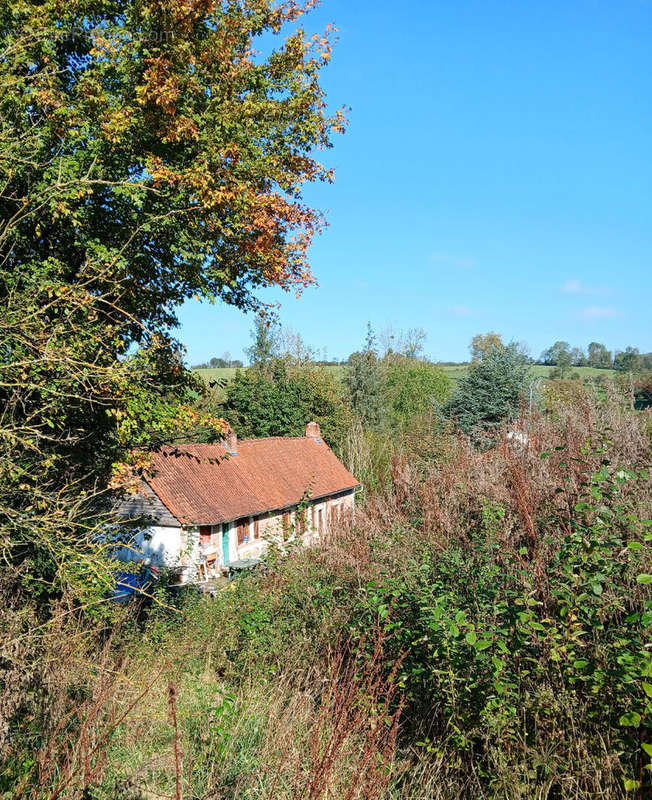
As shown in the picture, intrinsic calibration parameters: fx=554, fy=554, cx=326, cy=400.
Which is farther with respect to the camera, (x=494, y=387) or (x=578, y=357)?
(x=578, y=357)

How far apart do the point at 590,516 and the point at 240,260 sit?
21.2 ft

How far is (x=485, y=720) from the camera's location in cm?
388

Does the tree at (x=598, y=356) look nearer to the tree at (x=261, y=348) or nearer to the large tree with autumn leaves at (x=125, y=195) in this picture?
the tree at (x=261, y=348)

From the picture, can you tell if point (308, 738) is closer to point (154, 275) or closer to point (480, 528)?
point (480, 528)

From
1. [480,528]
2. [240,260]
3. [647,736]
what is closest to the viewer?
[647,736]

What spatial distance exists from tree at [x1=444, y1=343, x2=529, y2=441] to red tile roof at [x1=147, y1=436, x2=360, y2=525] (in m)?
6.97

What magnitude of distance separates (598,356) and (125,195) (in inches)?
2619

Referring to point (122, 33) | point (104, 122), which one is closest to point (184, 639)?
point (104, 122)

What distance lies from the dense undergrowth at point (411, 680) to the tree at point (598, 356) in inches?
2364

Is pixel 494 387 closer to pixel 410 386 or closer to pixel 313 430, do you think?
pixel 313 430

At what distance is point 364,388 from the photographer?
139 ft

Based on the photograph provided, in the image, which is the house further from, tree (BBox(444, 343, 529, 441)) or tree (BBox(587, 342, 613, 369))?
tree (BBox(587, 342, 613, 369))

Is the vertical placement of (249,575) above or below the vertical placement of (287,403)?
below

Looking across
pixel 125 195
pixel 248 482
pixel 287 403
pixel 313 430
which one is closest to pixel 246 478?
pixel 248 482
